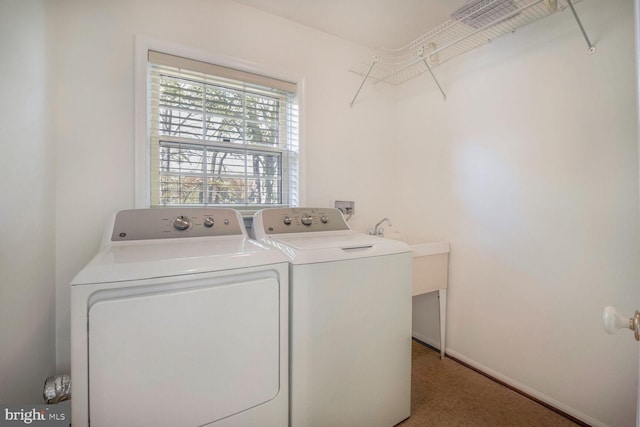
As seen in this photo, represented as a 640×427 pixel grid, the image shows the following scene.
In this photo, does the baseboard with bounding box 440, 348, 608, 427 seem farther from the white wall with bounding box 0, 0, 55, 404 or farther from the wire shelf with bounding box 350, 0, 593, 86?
the white wall with bounding box 0, 0, 55, 404

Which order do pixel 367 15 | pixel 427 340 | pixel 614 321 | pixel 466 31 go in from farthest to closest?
pixel 427 340 < pixel 367 15 < pixel 466 31 < pixel 614 321

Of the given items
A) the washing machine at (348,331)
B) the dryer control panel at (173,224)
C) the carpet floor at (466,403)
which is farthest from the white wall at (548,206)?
the dryer control panel at (173,224)

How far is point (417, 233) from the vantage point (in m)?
2.32

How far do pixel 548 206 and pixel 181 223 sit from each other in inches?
79.3

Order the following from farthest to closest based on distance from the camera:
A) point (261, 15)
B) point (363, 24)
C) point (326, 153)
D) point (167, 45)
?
point (326, 153)
point (363, 24)
point (261, 15)
point (167, 45)

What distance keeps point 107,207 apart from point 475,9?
7.41ft

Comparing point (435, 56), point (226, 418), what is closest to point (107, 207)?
point (226, 418)

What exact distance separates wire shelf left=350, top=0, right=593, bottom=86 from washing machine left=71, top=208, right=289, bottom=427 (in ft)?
5.41

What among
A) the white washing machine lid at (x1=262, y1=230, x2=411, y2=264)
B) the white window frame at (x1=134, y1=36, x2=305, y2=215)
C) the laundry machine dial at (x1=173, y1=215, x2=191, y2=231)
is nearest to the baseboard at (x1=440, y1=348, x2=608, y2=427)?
the white washing machine lid at (x1=262, y1=230, x2=411, y2=264)

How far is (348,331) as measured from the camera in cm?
122

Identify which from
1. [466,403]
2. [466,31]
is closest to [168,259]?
[466,403]

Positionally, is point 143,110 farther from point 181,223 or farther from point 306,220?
point 306,220

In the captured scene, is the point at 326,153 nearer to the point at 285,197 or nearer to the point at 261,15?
the point at 285,197

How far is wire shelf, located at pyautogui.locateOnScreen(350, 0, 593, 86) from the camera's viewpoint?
1397 mm
